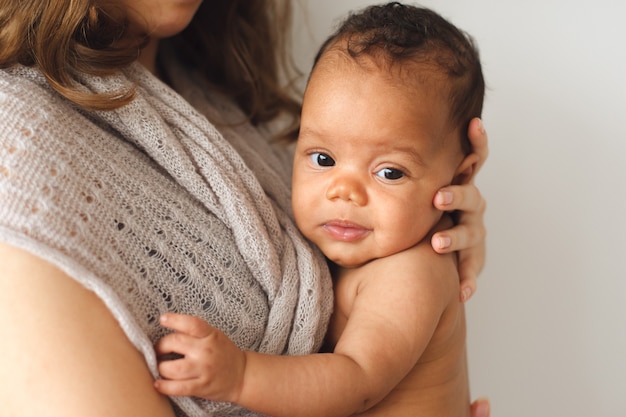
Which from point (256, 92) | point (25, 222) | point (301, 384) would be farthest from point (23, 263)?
point (256, 92)

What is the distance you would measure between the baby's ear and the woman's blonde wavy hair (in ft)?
1.80

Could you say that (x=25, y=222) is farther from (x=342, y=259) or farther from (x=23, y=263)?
(x=342, y=259)

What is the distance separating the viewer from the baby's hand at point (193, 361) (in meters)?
0.93

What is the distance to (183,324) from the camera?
0.94m

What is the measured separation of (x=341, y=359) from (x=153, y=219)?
352mm

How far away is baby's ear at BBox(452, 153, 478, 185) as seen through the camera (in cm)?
130

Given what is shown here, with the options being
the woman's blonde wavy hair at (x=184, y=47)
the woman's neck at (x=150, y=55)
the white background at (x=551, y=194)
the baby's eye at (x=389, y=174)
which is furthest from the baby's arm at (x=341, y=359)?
the white background at (x=551, y=194)

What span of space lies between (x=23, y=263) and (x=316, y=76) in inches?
23.2

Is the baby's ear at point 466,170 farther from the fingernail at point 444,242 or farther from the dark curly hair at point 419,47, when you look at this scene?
the fingernail at point 444,242

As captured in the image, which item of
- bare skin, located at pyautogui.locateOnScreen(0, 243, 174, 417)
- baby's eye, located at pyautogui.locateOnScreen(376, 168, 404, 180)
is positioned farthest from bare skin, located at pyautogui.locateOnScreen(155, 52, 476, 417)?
bare skin, located at pyautogui.locateOnScreen(0, 243, 174, 417)

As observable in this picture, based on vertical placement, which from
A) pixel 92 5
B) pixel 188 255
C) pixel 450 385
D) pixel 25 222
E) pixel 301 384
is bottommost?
pixel 450 385

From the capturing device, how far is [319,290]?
1.18 meters

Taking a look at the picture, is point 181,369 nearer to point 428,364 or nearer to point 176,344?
point 176,344

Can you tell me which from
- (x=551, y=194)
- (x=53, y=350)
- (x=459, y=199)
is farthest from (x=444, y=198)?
(x=551, y=194)
